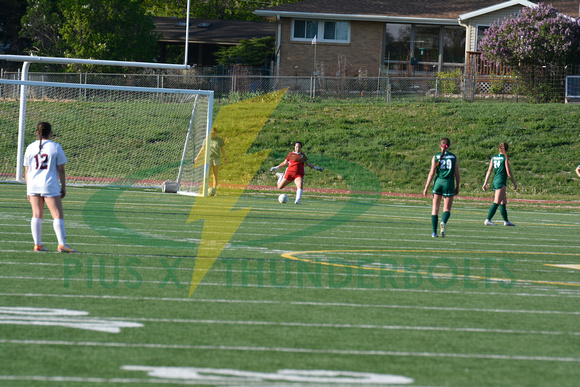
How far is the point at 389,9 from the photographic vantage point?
41.6 meters

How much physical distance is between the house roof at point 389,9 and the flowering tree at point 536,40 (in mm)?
6992

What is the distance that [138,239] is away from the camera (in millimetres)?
12039

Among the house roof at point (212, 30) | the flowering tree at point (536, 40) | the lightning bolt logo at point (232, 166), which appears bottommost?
the lightning bolt logo at point (232, 166)

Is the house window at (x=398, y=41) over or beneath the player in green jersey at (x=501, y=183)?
over

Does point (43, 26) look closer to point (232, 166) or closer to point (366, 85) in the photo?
point (232, 166)

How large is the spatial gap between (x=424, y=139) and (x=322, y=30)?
13.0 metres

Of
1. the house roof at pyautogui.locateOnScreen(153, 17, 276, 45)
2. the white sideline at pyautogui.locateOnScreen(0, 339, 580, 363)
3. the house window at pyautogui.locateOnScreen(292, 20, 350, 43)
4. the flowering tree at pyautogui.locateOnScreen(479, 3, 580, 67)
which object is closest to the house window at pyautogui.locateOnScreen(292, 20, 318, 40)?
the house window at pyautogui.locateOnScreen(292, 20, 350, 43)

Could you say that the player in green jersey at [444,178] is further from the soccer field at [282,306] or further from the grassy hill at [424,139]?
the grassy hill at [424,139]

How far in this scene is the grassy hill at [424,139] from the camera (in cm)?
2833

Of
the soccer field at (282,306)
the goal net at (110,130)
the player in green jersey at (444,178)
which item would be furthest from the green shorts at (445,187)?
the goal net at (110,130)

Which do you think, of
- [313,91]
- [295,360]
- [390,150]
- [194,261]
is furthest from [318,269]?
[313,91]

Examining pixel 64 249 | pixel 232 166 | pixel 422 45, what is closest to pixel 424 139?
pixel 232 166

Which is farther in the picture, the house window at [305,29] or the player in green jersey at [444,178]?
the house window at [305,29]

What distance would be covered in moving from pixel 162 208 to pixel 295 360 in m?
12.3
